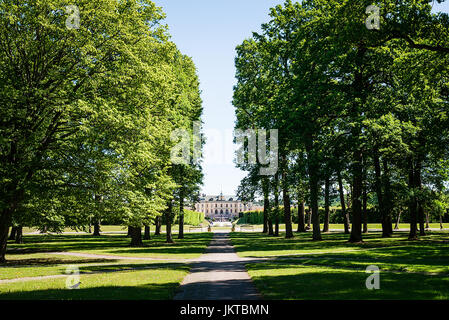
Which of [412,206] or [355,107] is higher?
[355,107]

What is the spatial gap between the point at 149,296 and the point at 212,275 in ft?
13.9

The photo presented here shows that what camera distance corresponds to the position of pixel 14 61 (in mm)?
16547

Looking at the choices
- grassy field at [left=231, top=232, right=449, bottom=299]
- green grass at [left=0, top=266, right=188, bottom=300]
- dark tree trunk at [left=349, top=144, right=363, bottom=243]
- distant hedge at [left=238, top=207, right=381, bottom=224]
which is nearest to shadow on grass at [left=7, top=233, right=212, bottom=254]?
green grass at [left=0, top=266, right=188, bottom=300]

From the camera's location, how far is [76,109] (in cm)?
1519

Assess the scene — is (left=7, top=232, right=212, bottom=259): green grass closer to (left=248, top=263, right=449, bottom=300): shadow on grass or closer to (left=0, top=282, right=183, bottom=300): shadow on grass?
(left=248, top=263, right=449, bottom=300): shadow on grass

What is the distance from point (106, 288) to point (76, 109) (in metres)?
8.44

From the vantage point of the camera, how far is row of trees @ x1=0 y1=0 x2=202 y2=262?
1546 centimetres

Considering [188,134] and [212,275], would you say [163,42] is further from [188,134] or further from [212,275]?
[212,275]

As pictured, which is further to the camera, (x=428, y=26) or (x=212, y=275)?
(x=428, y=26)

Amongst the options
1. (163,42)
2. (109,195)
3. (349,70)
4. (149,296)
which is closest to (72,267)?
(109,195)

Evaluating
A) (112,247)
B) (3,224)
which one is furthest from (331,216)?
(3,224)

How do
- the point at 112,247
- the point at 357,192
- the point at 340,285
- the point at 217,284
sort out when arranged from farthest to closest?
the point at 112,247
the point at 357,192
the point at 217,284
the point at 340,285

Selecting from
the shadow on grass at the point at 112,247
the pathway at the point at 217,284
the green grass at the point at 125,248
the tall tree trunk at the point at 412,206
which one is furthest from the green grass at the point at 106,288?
the tall tree trunk at the point at 412,206

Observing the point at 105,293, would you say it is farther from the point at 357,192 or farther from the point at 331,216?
the point at 331,216
